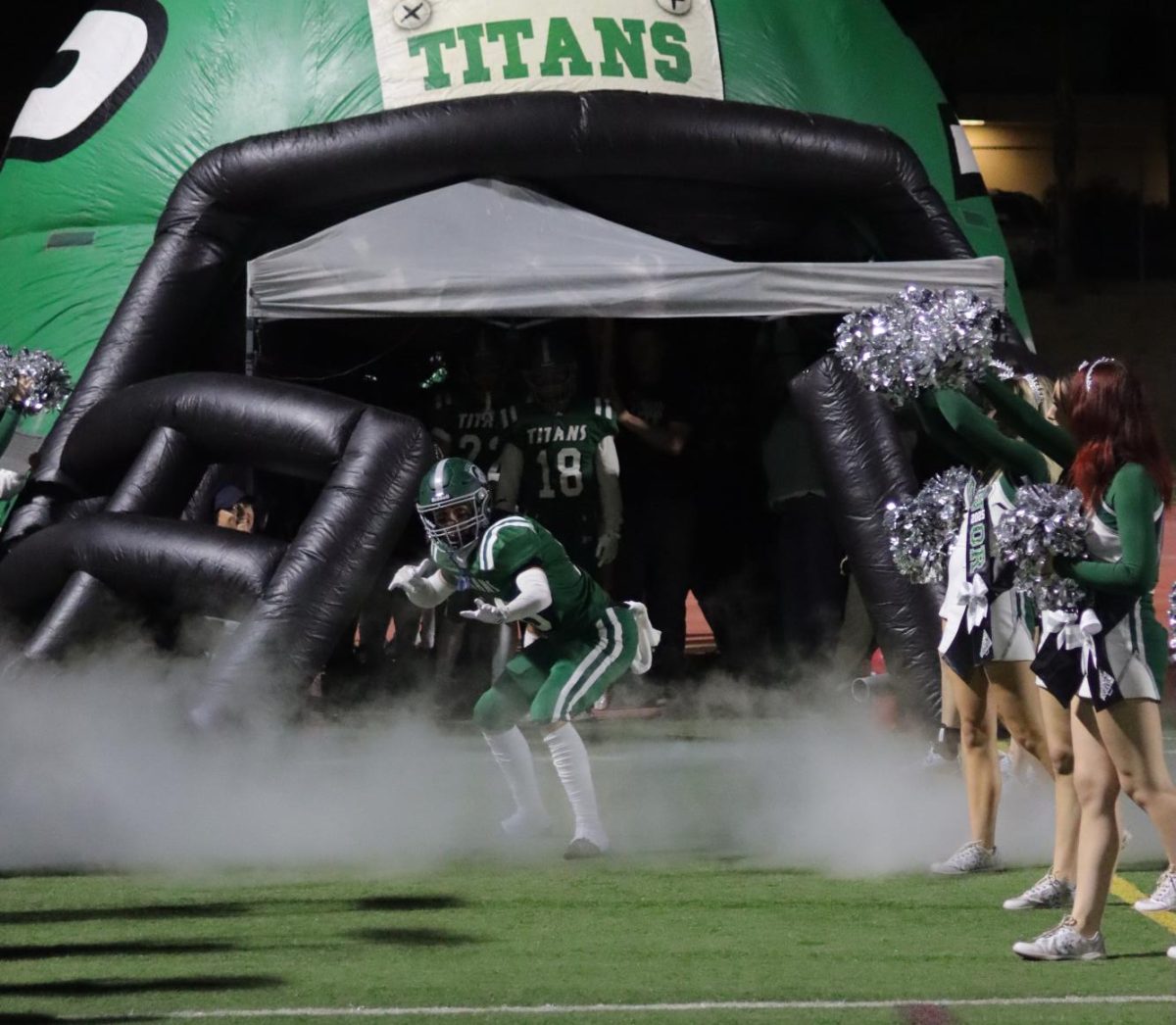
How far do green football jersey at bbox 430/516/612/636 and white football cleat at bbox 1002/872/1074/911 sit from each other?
183cm

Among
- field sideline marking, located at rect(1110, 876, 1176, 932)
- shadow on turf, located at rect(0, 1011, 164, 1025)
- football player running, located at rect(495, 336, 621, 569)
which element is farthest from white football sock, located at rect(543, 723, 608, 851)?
football player running, located at rect(495, 336, 621, 569)

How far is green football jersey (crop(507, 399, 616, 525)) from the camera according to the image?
9594 millimetres

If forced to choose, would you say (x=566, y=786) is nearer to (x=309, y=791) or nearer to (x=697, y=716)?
(x=309, y=791)

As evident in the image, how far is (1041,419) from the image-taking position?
5.25 m

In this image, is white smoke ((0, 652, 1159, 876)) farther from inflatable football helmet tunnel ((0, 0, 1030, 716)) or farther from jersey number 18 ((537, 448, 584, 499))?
jersey number 18 ((537, 448, 584, 499))

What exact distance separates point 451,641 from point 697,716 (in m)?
1.26

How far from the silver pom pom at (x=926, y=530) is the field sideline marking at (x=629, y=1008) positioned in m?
1.35

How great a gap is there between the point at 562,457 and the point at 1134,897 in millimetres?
4276

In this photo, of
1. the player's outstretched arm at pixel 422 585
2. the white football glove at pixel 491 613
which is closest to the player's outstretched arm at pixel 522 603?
the white football glove at pixel 491 613

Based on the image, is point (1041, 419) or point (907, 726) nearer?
point (1041, 419)

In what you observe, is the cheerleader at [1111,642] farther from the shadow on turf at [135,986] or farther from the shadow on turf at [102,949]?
the shadow on turf at [102,949]

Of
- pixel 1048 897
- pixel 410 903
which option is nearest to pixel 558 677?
pixel 410 903

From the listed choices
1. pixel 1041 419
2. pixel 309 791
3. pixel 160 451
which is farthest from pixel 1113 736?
pixel 160 451

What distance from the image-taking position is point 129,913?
583 cm
